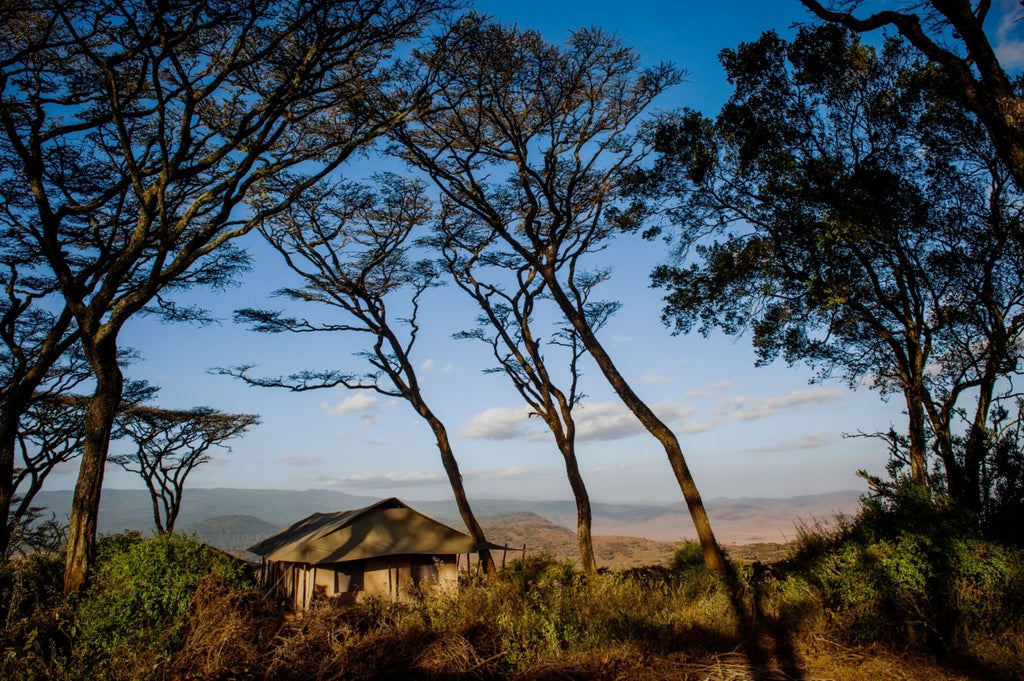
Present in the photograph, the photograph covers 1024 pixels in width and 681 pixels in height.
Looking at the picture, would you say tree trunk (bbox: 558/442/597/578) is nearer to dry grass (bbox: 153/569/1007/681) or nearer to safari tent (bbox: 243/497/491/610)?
safari tent (bbox: 243/497/491/610)

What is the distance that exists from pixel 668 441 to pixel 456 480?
6.75 meters

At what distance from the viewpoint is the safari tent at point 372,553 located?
45.0 ft

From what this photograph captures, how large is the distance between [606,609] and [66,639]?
5.19 meters

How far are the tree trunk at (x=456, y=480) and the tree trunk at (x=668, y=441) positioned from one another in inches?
217

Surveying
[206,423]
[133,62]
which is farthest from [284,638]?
→ [206,423]

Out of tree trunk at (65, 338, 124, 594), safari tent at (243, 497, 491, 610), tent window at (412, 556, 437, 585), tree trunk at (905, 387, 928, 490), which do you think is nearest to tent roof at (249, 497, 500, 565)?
safari tent at (243, 497, 491, 610)

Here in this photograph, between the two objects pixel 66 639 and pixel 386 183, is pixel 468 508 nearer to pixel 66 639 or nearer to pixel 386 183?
pixel 386 183

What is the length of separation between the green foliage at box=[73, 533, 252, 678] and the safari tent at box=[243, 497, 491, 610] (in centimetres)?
642

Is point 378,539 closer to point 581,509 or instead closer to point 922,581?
point 581,509

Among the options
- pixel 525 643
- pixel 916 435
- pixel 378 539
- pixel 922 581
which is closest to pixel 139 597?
pixel 525 643

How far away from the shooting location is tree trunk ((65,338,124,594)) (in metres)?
6.99

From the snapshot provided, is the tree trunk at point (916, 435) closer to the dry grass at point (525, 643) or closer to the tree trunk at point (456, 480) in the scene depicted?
the dry grass at point (525, 643)

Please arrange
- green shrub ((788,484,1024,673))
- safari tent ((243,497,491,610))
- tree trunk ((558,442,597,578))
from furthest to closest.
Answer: safari tent ((243,497,491,610)), tree trunk ((558,442,597,578)), green shrub ((788,484,1024,673))

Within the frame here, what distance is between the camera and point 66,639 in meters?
5.42
